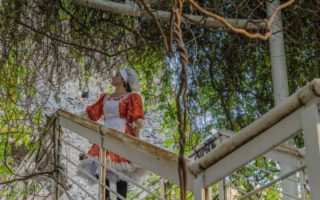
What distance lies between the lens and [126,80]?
12.9 feet

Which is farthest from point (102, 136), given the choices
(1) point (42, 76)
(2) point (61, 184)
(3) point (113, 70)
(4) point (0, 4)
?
(3) point (113, 70)

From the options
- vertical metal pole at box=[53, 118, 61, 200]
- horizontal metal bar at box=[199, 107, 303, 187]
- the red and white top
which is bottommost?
horizontal metal bar at box=[199, 107, 303, 187]

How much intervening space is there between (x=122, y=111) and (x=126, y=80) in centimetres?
24

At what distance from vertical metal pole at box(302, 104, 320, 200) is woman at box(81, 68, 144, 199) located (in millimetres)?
2206

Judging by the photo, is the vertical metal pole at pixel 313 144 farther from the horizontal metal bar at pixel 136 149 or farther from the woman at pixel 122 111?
the woman at pixel 122 111

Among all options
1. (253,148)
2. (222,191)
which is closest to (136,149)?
(253,148)

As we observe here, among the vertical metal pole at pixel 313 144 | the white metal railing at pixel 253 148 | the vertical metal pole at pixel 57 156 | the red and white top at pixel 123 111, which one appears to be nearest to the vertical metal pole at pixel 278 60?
the red and white top at pixel 123 111

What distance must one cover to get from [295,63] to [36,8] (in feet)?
6.13

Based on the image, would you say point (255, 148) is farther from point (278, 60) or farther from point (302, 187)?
point (278, 60)

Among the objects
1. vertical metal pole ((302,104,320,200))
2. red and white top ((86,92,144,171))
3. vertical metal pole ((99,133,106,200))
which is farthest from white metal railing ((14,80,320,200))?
red and white top ((86,92,144,171))

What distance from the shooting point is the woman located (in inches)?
139

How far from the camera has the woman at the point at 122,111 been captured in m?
3.53

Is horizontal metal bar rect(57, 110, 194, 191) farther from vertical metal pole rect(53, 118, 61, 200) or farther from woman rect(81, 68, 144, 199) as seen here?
woman rect(81, 68, 144, 199)

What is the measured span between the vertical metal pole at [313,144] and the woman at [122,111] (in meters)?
2.21
